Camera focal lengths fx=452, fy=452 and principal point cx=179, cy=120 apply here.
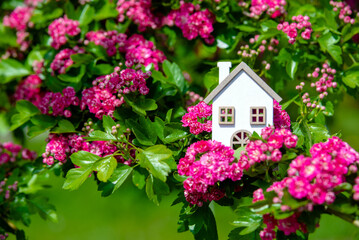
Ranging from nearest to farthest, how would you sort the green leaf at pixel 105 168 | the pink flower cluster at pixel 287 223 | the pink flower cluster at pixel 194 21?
the pink flower cluster at pixel 287 223
the green leaf at pixel 105 168
the pink flower cluster at pixel 194 21

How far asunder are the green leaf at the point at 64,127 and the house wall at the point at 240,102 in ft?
2.69

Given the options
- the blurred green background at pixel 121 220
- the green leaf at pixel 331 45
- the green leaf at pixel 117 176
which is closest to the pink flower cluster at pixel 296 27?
the green leaf at pixel 331 45

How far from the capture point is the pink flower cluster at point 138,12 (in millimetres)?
2883

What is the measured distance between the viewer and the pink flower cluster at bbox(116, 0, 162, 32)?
2883 mm

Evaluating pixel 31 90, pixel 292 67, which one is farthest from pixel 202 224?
pixel 31 90

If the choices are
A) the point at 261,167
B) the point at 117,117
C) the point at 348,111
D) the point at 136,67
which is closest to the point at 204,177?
Result: the point at 261,167

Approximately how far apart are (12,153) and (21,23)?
→ 97 cm

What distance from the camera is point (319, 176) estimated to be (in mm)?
1552

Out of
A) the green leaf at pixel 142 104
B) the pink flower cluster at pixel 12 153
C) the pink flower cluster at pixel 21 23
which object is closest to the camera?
the green leaf at pixel 142 104

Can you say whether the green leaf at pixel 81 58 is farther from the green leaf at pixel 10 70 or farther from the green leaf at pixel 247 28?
the green leaf at pixel 247 28

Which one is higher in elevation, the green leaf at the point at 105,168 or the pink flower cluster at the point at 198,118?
the pink flower cluster at the point at 198,118

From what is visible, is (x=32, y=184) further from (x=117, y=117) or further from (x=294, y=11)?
(x=294, y=11)

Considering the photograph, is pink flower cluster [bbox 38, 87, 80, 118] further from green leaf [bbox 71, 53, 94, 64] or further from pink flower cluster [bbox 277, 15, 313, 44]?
pink flower cluster [bbox 277, 15, 313, 44]

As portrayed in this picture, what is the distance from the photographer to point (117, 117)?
87.7 inches
